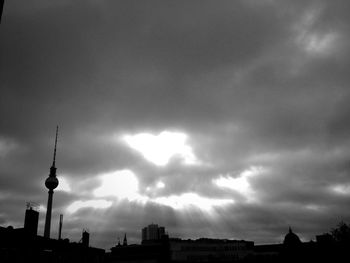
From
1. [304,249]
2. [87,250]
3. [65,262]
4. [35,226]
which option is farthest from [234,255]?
[35,226]

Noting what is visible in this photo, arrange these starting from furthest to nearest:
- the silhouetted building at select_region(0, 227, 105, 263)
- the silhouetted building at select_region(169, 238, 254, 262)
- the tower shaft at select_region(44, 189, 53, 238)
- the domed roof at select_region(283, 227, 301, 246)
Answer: the tower shaft at select_region(44, 189, 53, 238) → the silhouetted building at select_region(169, 238, 254, 262) → the domed roof at select_region(283, 227, 301, 246) → the silhouetted building at select_region(0, 227, 105, 263)

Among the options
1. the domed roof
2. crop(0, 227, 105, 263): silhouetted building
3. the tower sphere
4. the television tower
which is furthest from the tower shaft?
the domed roof

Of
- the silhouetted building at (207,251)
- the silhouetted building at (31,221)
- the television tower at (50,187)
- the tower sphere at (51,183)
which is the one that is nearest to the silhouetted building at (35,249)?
the silhouetted building at (31,221)

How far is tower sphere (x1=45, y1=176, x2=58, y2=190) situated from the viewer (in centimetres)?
9875

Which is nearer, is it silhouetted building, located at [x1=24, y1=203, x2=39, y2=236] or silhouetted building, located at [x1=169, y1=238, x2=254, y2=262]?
silhouetted building, located at [x1=24, y1=203, x2=39, y2=236]

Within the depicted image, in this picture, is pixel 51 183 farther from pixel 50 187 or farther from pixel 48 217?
pixel 48 217

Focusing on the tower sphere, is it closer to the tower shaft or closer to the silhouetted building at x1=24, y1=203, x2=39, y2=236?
the tower shaft

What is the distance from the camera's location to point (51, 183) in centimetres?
9888

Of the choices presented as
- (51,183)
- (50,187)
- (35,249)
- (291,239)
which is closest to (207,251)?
(291,239)

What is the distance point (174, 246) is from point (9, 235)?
1595 inches

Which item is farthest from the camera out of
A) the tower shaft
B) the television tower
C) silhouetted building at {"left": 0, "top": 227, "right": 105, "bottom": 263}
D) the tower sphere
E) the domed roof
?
the tower sphere

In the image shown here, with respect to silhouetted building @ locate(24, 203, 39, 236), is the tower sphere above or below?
above

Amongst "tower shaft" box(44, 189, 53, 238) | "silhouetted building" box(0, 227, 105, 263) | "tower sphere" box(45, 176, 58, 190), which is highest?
"tower sphere" box(45, 176, 58, 190)

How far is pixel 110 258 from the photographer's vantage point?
85.6m
